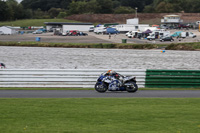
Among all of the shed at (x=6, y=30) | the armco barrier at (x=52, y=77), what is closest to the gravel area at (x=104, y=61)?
the armco barrier at (x=52, y=77)

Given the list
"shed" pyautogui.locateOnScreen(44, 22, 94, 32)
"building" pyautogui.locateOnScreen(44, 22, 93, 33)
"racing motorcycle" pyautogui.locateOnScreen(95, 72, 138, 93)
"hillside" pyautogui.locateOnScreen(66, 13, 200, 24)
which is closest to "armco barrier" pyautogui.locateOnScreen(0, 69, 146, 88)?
"racing motorcycle" pyautogui.locateOnScreen(95, 72, 138, 93)

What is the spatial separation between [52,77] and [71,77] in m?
1.00

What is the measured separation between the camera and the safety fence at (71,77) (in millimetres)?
19359

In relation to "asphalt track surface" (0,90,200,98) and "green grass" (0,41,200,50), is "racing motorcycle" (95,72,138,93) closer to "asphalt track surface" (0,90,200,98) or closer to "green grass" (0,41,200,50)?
"asphalt track surface" (0,90,200,98)

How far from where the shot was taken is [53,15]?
6983 inches

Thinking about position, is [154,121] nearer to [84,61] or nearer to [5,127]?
[5,127]

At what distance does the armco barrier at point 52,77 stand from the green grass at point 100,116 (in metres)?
5.86

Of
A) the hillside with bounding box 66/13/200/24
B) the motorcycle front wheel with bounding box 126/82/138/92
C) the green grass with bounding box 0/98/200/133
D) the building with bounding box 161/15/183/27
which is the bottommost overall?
the motorcycle front wheel with bounding box 126/82/138/92

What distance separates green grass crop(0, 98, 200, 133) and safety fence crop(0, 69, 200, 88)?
5872 mm

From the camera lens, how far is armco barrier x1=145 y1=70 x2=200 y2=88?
19.6m

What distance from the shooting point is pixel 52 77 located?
766 inches

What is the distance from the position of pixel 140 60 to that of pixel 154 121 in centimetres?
3937

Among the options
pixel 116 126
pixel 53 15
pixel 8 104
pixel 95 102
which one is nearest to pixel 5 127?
pixel 116 126

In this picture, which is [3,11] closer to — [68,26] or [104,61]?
[68,26]
